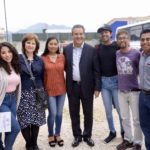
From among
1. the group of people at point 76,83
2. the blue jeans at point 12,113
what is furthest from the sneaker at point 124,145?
the blue jeans at point 12,113

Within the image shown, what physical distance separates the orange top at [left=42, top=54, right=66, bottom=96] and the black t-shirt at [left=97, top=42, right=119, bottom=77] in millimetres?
639

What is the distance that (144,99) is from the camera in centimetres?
422

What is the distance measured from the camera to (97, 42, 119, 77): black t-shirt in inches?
195

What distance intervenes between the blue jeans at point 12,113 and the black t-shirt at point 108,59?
60.7 inches

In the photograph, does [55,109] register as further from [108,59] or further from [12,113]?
[108,59]

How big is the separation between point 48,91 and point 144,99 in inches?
63.3

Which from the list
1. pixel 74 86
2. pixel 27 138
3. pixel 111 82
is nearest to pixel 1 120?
pixel 27 138

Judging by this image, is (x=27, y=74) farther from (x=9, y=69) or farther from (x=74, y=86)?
(x=74, y=86)

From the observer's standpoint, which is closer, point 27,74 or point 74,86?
point 27,74

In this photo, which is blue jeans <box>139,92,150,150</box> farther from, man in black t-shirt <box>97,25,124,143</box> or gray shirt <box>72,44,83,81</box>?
gray shirt <box>72,44,83,81</box>

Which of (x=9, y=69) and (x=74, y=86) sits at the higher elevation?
(x=9, y=69)

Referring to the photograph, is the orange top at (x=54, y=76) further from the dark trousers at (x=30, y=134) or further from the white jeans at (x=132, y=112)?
the white jeans at (x=132, y=112)

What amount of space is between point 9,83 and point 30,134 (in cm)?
112

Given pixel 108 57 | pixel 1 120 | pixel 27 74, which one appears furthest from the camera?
pixel 108 57
